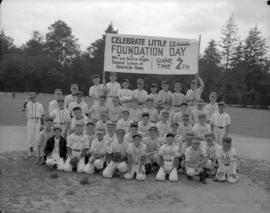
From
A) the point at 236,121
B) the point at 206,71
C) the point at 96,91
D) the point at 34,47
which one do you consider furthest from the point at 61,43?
the point at 96,91

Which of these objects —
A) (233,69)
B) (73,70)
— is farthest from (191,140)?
(233,69)

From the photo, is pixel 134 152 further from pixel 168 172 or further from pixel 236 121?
pixel 236 121

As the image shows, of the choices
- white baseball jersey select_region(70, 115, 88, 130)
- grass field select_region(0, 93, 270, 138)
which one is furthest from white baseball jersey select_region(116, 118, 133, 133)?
grass field select_region(0, 93, 270, 138)

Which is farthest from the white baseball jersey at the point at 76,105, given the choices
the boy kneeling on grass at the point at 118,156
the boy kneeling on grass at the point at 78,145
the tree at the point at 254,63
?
the tree at the point at 254,63

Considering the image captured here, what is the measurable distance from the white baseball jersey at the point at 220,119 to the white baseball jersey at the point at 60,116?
13.9 feet

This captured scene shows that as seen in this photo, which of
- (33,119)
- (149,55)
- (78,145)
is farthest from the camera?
(149,55)

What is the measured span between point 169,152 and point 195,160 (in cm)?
67

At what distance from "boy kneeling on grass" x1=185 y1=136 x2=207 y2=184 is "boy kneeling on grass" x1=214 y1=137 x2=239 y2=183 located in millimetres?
438

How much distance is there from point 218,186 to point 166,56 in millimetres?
4389

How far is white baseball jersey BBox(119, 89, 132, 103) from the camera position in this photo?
39.0ft

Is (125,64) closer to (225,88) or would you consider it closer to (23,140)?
(23,140)

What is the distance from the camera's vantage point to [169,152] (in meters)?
9.82

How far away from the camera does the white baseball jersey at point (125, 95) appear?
1188cm

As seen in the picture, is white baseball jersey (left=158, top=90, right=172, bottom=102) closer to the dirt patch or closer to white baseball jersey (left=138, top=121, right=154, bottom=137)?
white baseball jersey (left=138, top=121, right=154, bottom=137)
